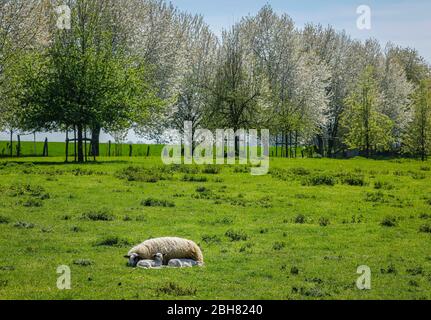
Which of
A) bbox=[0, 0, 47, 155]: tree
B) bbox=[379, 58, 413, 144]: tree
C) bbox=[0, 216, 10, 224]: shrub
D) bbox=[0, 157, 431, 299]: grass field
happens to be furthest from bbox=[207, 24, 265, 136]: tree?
bbox=[0, 216, 10, 224]: shrub

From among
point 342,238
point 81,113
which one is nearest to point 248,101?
point 81,113

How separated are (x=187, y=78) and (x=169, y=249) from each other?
69927 millimetres

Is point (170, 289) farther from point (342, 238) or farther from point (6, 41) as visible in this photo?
point (6, 41)

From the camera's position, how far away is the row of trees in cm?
5897

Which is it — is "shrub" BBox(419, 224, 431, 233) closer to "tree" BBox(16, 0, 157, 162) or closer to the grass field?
the grass field

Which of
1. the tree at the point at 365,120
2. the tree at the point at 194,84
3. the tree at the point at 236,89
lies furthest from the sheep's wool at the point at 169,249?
the tree at the point at 365,120

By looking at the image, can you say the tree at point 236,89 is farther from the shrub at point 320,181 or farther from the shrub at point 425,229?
the shrub at point 425,229

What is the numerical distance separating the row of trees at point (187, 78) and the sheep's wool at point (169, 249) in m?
40.4

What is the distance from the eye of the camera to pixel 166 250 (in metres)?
18.3

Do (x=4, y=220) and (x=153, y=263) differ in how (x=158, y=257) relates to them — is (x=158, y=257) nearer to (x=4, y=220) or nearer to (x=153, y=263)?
(x=153, y=263)

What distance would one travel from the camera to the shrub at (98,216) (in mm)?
27375

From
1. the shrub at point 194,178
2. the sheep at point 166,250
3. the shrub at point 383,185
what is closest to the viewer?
the sheep at point 166,250

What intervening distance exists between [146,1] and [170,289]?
71.8m

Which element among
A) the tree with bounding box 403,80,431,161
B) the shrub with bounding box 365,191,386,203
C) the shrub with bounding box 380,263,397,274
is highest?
the tree with bounding box 403,80,431,161
